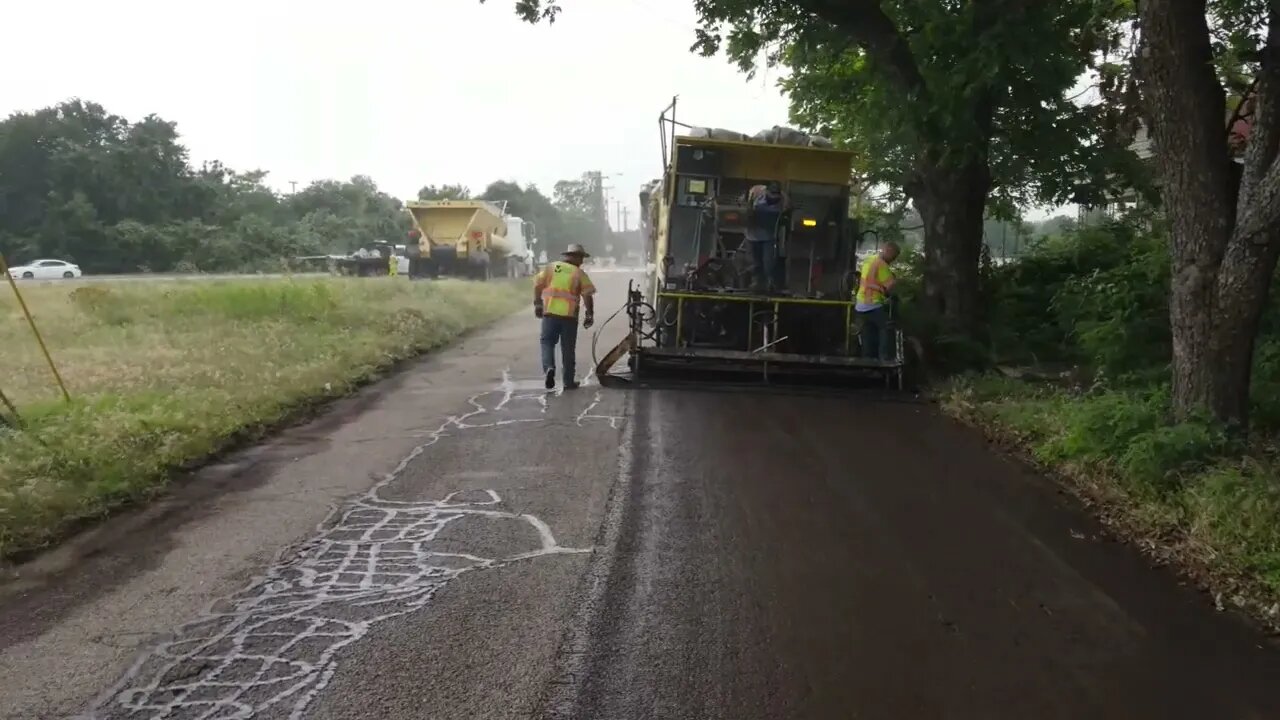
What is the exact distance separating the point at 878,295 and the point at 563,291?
3.51 metres

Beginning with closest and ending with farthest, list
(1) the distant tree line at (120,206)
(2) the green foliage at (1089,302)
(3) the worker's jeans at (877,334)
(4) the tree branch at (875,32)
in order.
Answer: (2) the green foliage at (1089,302) → (3) the worker's jeans at (877,334) → (4) the tree branch at (875,32) → (1) the distant tree line at (120,206)

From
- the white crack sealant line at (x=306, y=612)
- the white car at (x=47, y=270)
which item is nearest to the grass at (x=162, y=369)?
the white crack sealant line at (x=306, y=612)

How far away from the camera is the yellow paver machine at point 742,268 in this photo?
1212 cm

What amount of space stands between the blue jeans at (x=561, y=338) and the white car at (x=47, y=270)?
98.2ft

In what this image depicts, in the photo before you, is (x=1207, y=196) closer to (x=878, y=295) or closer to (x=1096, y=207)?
(x=878, y=295)

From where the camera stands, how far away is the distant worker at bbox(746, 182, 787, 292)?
40.4ft

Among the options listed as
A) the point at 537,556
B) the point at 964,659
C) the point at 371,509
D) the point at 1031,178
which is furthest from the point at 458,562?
the point at 1031,178

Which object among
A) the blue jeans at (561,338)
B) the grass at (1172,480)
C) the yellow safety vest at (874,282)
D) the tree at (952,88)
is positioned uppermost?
the tree at (952,88)

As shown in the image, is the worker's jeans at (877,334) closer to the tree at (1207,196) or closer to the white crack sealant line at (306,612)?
the tree at (1207,196)

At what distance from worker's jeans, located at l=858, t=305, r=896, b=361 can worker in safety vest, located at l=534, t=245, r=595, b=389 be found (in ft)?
10.2

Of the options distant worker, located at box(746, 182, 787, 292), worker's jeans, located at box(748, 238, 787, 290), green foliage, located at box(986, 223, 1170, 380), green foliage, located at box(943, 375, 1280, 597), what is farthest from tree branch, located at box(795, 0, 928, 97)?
green foliage, located at box(943, 375, 1280, 597)

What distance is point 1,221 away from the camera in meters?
41.4

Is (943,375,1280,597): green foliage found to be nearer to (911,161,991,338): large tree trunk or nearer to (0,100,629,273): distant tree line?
(911,161,991,338): large tree trunk

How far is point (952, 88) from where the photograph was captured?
11.0m
